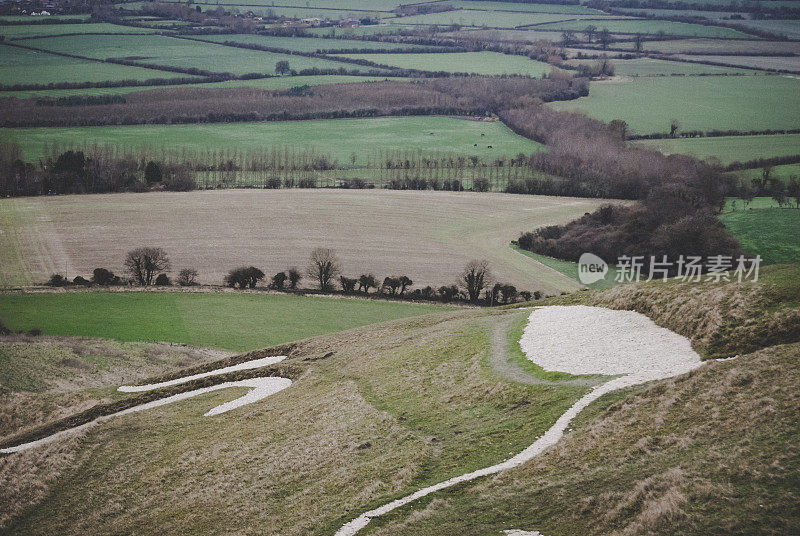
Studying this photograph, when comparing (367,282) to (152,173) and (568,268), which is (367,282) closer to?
(568,268)

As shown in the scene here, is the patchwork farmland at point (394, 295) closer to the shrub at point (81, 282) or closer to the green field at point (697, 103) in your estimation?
the green field at point (697, 103)

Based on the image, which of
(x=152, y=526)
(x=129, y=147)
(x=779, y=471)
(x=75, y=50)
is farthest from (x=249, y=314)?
(x=75, y=50)

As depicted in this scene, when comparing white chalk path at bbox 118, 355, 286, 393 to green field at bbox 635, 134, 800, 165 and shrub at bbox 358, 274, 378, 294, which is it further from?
green field at bbox 635, 134, 800, 165

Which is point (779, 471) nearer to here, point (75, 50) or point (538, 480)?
point (538, 480)

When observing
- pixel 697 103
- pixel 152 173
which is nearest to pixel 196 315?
pixel 152 173

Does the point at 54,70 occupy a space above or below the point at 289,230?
above

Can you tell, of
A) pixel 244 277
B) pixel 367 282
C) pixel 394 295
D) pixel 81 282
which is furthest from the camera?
pixel 81 282

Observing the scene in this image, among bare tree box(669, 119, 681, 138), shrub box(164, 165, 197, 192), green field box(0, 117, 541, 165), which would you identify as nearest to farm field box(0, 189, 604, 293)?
shrub box(164, 165, 197, 192)

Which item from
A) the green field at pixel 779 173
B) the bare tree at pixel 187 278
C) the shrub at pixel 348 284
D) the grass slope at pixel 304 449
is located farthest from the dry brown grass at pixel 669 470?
the green field at pixel 779 173
